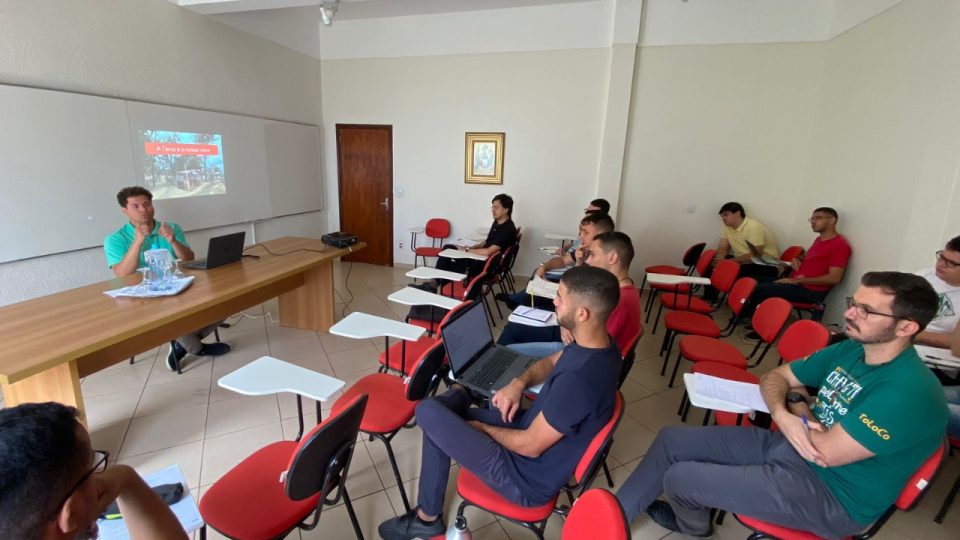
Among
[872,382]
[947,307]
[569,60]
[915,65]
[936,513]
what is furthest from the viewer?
[569,60]

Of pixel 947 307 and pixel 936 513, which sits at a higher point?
pixel 947 307

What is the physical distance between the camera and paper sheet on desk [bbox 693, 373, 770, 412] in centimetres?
165

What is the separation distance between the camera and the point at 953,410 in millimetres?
1963

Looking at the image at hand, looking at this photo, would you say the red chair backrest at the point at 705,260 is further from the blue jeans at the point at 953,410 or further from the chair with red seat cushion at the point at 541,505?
the chair with red seat cushion at the point at 541,505

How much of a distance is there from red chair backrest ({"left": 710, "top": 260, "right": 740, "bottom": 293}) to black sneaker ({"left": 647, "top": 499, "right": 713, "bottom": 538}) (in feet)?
7.40

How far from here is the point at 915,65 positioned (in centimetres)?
318

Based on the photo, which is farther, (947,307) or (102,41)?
(102,41)

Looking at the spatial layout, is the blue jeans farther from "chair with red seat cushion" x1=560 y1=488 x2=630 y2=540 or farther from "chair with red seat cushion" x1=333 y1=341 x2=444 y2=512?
"chair with red seat cushion" x1=333 y1=341 x2=444 y2=512

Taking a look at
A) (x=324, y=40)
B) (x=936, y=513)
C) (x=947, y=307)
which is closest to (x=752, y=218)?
(x=947, y=307)

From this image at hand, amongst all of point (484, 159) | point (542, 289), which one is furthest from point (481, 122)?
point (542, 289)

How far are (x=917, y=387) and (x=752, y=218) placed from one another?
4.30 meters

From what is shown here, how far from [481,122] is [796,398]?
4.88 meters

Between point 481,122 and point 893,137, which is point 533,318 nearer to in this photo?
point 893,137

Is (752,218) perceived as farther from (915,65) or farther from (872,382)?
(872,382)
